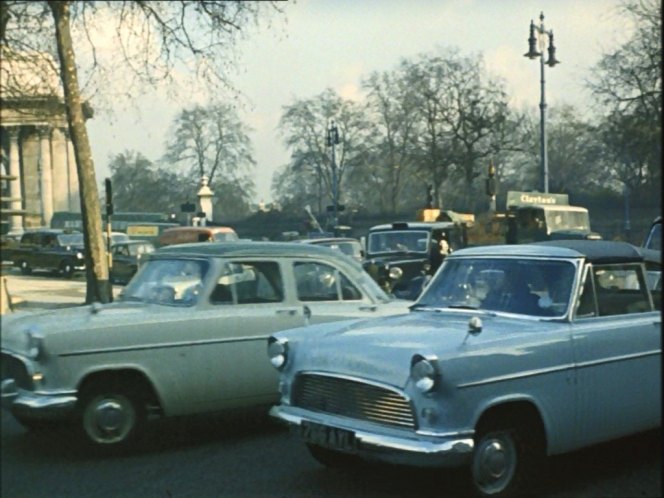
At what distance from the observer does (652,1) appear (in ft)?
59.8

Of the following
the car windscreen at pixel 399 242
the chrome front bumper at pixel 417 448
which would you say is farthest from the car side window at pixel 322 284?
the car windscreen at pixel 399 242

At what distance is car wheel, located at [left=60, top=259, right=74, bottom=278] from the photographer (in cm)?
518

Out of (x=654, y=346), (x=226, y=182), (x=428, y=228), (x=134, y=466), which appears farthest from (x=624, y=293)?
(x=428, y=228)

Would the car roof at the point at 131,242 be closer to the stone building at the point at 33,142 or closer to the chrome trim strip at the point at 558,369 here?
the stone building at the point at 33,142

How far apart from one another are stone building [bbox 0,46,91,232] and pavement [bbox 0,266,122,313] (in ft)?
0.59

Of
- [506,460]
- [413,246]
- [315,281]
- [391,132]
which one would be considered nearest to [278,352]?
[506,460]

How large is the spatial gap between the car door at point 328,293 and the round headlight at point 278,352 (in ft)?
4.23

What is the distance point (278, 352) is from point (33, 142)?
2.19 metres

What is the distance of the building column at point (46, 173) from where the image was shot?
338 centimetres

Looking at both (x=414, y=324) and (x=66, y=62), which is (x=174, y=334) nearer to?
(x=414, y=324)

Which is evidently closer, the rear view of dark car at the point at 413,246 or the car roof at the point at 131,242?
the car roof at the point at 131,242

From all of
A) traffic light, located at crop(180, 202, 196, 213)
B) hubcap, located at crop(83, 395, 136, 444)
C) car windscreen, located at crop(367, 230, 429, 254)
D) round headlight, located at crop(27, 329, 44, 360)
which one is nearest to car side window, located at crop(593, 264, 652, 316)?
traffic light, located at crop(180, 202, 196, 213)

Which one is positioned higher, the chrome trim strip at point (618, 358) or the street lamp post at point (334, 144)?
the street lamp post at point (334, 144)

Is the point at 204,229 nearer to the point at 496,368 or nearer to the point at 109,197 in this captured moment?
the point at 109,197
